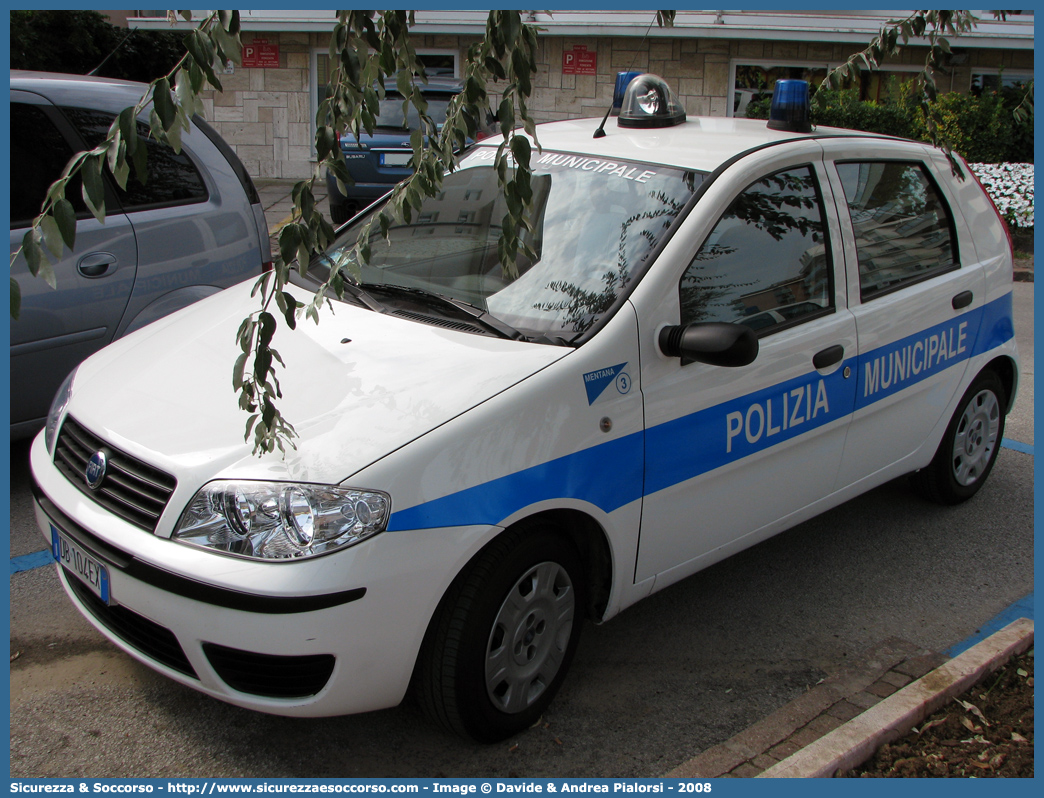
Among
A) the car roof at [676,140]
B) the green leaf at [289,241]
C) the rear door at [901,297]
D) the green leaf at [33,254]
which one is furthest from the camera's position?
the rear door at [901,297]

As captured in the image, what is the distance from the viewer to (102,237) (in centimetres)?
431

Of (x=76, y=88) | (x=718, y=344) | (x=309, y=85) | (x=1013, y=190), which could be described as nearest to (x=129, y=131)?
(x=718, y=344)

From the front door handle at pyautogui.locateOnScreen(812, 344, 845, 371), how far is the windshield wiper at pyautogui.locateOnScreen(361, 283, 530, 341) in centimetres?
114

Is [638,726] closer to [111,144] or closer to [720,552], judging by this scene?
[720,552]

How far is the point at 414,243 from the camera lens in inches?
137

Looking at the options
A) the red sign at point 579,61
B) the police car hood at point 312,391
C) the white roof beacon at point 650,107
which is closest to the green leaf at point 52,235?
the police car hood at point 312,391

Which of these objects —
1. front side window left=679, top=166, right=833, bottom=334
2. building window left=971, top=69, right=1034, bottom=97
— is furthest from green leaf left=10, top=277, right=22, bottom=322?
building window left=971, top=69, right=1034, bottom=97

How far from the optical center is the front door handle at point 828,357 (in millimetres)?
3352

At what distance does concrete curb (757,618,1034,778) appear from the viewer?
8.51 ft

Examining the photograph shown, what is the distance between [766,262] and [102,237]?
9.75ft

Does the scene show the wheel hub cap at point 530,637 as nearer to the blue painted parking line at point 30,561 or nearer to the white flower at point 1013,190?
the blue painted parking line at point 30,561

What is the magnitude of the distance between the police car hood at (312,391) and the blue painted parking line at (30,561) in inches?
39.7
